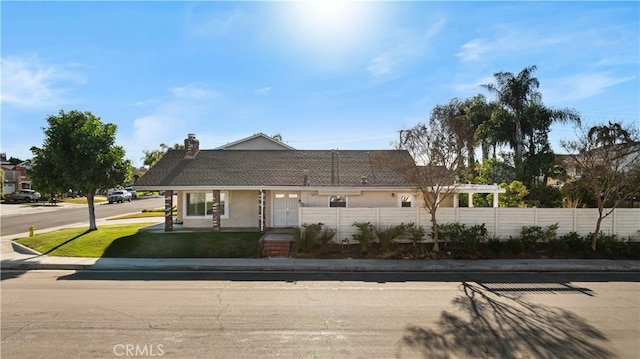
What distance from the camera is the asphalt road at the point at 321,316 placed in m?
6.86

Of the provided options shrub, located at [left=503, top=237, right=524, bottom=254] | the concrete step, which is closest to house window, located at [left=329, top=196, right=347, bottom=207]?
the concrete step

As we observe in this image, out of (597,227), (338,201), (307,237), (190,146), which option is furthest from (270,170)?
(597,227)

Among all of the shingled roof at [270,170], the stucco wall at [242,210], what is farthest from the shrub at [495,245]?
the stucco wall at [242,210]

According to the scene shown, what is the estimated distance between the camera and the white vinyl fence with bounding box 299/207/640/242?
17203mm

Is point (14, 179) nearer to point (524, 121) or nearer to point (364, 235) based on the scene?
point (364, 235)

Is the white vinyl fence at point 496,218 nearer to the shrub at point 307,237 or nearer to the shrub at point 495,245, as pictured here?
the shrub at point 495,245

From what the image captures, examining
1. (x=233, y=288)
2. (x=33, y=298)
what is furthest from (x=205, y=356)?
(x=33, y=298)

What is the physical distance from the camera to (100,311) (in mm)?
9023

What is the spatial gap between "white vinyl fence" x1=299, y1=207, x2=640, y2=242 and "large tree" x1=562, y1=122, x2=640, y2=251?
0.66 m

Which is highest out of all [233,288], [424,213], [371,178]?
[371,178]

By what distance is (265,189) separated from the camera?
20859mm

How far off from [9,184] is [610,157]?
79.4 meters

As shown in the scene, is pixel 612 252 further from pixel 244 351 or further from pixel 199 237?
pixel 199 237

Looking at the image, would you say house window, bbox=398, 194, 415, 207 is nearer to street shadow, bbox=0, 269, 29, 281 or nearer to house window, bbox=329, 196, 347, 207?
house window, bbox=329, 196, 347, 207
